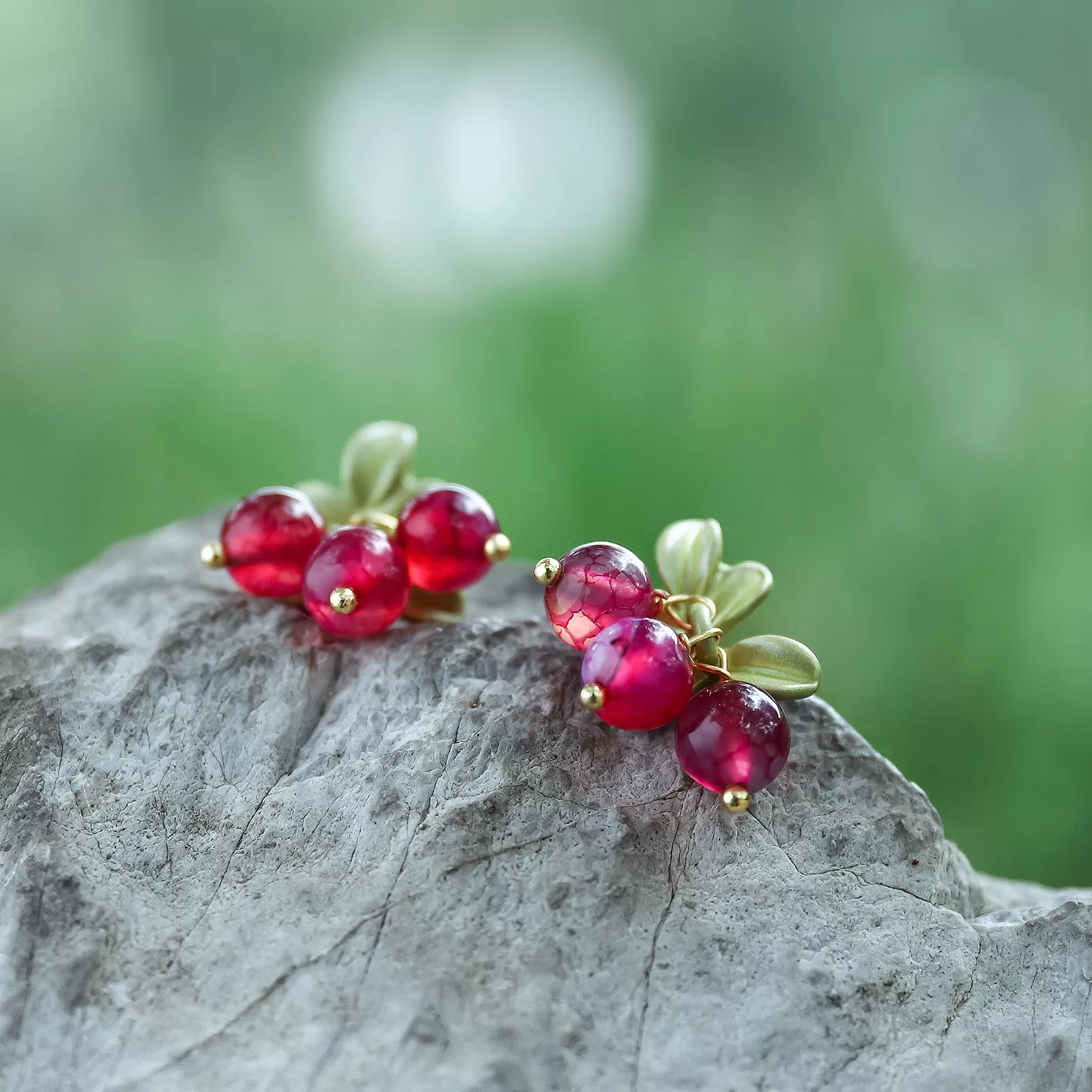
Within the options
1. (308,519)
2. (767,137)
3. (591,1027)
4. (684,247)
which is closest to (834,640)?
(684,247)

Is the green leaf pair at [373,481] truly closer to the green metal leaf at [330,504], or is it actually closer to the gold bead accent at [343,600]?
the green metal leaf at [330,504]

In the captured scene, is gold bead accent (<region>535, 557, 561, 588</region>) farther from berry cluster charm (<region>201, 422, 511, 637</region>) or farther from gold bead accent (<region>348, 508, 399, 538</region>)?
gold bead accent (<region>348, 508, 399, 538</region>)

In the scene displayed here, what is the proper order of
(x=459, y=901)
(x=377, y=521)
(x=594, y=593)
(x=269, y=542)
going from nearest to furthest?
(x=459, y=901), (x=594, y=593), (x=269, y=542), (x=377, y=521)

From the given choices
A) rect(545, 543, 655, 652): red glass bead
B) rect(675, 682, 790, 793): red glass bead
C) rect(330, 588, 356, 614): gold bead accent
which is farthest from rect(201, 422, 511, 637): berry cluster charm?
rect(675, 682, 790, 793): red glass bead

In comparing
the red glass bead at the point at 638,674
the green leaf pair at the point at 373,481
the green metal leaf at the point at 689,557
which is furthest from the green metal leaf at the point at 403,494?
the red glass bead at the point at 638,674

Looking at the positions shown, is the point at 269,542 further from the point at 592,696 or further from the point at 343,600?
the point at 592,696

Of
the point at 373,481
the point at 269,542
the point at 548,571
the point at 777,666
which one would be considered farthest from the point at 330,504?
the point at 777,666
